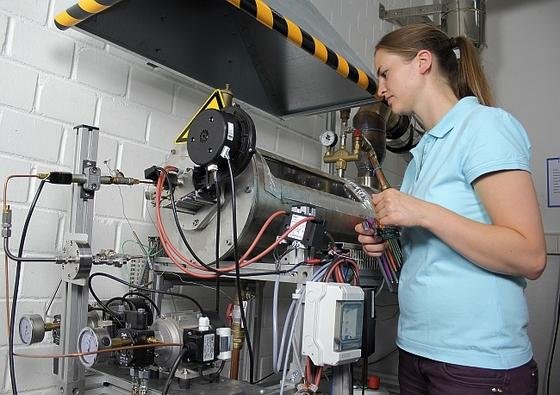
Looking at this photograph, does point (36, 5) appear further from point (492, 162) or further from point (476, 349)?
point (476, 349)

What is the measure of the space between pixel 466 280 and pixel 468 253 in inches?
3.0

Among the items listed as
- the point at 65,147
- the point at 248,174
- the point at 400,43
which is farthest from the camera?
the point at 65,147

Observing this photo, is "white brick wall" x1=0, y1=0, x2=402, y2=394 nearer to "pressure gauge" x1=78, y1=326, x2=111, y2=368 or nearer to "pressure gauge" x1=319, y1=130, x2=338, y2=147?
"pressure gauge" x1=78, y1=326, x2=111, y2=368

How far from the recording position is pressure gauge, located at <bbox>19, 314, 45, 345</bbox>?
0.97 meters

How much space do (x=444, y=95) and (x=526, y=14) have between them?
2262mm

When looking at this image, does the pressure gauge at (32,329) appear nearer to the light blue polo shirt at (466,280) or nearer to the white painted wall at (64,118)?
the white painted wall at (64,118)

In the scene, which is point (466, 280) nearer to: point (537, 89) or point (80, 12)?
point (80, 12)

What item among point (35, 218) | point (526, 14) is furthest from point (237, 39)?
point (526, 14)

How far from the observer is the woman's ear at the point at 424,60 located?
1.12 metres

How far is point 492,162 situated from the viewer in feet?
2.92

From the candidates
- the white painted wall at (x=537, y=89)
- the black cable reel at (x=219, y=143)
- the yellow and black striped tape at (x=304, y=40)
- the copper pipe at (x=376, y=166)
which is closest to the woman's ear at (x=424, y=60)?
the yellow and black striped tape at (x=304, y=40)

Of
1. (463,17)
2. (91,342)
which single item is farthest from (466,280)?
(463,17)

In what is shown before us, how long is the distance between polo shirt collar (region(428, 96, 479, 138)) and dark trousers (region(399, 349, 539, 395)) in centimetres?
48

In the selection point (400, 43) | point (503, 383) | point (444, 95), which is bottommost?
point (503, 383)
